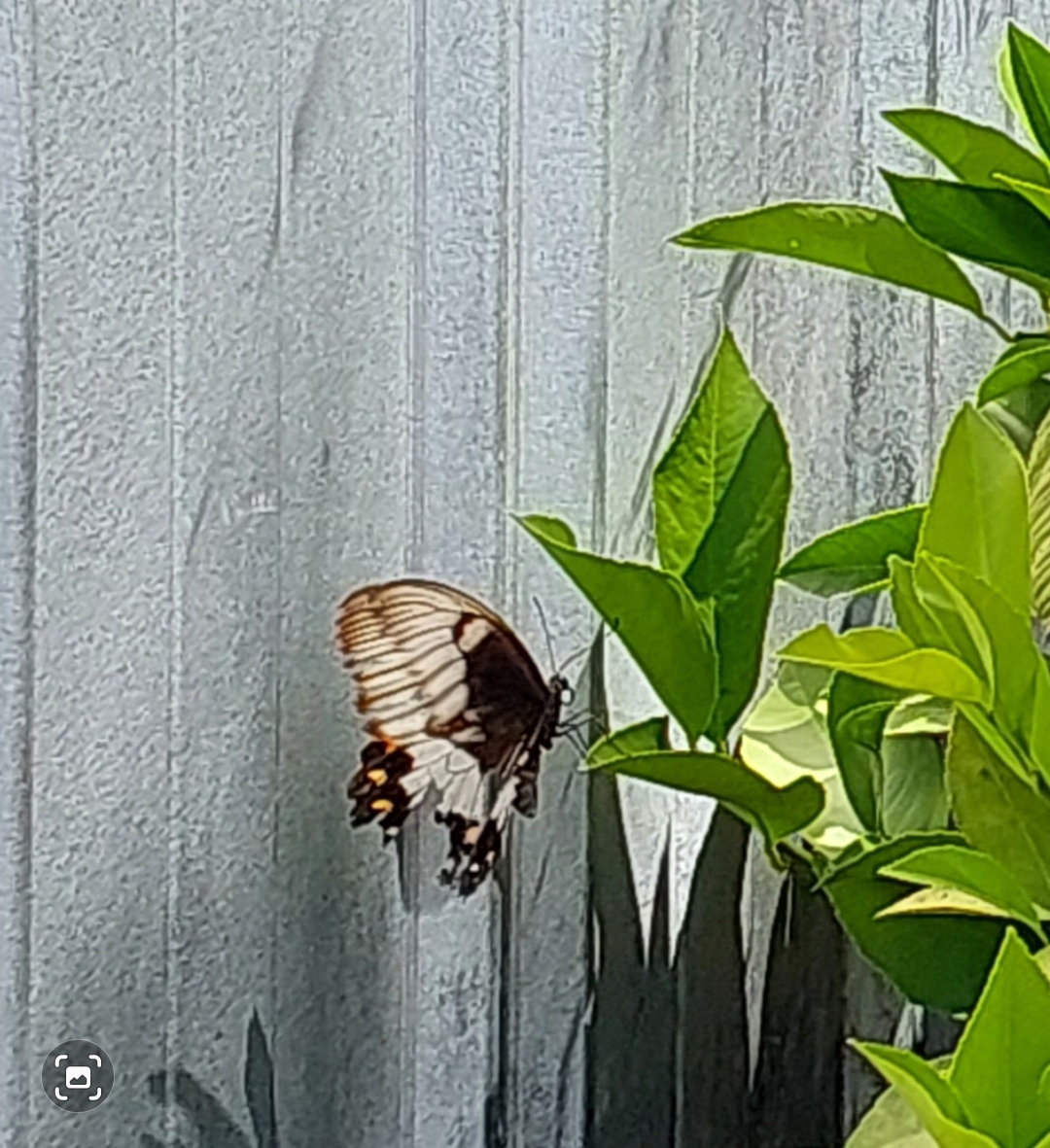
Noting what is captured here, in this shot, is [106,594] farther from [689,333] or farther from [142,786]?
[689,333]

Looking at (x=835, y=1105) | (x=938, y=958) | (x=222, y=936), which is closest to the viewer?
(x=938, y=958)

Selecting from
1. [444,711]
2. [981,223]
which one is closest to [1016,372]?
[981,223]

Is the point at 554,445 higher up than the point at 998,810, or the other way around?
the point at 554,445

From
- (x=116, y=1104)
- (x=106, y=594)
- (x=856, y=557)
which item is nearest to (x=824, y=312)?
(x=856, y=557)

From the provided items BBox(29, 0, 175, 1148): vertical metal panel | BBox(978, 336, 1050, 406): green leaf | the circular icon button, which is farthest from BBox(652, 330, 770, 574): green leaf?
the circular icon button

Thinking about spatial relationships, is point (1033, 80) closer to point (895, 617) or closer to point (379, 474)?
point (895, 617)
